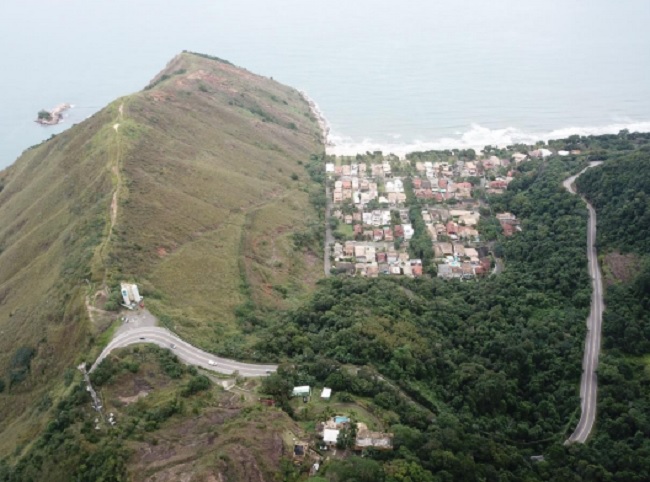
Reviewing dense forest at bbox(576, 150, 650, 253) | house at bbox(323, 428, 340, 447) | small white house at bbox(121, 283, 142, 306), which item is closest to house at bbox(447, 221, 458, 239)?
dense forest at bbox(576, 150, 650, 253)

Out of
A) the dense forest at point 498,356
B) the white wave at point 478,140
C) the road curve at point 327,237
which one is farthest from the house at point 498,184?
the road curve at point 327,237

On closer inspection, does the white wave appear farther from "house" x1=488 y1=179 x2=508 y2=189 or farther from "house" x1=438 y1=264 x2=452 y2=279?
"house" x1=438 y1=264 x2=452 y2=279

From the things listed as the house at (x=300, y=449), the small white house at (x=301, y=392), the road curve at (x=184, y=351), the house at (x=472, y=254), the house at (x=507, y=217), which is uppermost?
the house at (x=507, y=217)

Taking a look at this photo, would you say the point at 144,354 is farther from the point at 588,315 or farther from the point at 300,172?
the point at 300,172

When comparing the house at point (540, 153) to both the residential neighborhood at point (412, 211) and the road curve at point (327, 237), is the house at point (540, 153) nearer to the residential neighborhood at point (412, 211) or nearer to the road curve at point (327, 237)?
the residential neighborhood at point (412, 211)

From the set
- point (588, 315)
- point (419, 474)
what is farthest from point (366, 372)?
point (588, 315)

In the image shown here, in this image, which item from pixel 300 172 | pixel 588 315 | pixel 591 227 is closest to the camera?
pixel 588 315

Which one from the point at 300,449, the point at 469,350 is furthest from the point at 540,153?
the point at 300,449

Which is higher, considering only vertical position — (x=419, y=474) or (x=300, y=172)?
(x=300, y=172)
